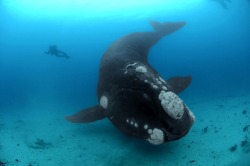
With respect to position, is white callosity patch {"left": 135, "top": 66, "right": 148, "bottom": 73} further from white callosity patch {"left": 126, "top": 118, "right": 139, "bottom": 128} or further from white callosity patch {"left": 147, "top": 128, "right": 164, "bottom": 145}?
white callosity patch {"left": 147, "top": 128, "right": 164, "bottom": 145}

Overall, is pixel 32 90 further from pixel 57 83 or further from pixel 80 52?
pixel 80 52

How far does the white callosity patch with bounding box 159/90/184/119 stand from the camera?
4555 mm

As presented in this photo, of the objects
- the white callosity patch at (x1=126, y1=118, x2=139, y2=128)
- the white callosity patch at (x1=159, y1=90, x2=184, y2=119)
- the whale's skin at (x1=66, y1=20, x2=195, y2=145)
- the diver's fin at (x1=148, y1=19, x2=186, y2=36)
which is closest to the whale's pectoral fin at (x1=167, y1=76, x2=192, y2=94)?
the whale's skin at (x1=66, y1=20, x2=195, y2=145)

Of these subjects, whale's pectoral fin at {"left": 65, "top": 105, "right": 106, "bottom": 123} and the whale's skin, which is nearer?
the whale's skin

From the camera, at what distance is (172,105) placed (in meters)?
4.59

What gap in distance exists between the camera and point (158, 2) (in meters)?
15.8

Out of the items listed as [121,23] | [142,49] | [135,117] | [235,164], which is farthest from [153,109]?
[121,23]

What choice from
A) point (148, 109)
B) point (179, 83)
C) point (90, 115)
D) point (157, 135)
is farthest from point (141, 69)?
point (90, 115)

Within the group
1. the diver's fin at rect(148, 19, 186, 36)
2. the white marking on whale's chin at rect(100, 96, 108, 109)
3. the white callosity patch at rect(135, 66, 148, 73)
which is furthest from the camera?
the diver's fin at rect(148, 19, 186, 36)

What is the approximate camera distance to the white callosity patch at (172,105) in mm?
4555

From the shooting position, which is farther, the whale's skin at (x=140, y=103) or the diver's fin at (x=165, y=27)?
the diver's fin at (x=165, y=27)

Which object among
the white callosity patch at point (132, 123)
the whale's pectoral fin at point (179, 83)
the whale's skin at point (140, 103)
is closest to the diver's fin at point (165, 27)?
the whale's pectoral fin at point (179, 83)

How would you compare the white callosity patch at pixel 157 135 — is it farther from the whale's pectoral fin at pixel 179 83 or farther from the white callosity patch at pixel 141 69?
the whale's pectoral fin at pixel 179 83

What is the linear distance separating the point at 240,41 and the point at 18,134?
41.4 feet
